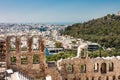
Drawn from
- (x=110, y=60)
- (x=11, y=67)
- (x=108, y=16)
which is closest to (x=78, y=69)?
(x=110, y=60)

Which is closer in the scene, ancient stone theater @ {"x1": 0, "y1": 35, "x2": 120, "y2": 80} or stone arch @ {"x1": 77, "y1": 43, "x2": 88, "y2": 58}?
ancient stone theater @ {"x1": 0, "y1": 35, "x2": 120, "y2": 80}

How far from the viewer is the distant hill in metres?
98.1

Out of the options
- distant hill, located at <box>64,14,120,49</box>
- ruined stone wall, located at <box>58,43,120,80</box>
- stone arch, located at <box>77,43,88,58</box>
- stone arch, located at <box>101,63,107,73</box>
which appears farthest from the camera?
distant hill, located at <box>64,14,120,49</box>

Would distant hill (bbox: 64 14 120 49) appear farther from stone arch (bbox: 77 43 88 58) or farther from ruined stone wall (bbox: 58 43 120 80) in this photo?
stone arch (bbox: 77 43 88 58)

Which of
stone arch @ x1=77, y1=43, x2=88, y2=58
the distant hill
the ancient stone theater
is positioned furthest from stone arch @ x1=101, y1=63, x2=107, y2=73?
the distant hill

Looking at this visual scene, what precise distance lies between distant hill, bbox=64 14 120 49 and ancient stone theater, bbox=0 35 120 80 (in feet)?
188

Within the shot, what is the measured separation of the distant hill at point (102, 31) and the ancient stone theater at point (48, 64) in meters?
57.3

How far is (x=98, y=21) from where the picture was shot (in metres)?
122

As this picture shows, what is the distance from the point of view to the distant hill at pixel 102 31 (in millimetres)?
98062

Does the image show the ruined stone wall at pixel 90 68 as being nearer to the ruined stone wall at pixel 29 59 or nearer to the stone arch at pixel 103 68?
the stone arch at pixel 103 68

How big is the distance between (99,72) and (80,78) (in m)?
1.74

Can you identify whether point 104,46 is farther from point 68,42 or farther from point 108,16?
point 108,16

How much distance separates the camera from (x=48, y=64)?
110 feet

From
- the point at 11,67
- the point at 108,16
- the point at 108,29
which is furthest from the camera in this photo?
the point at 108,16
